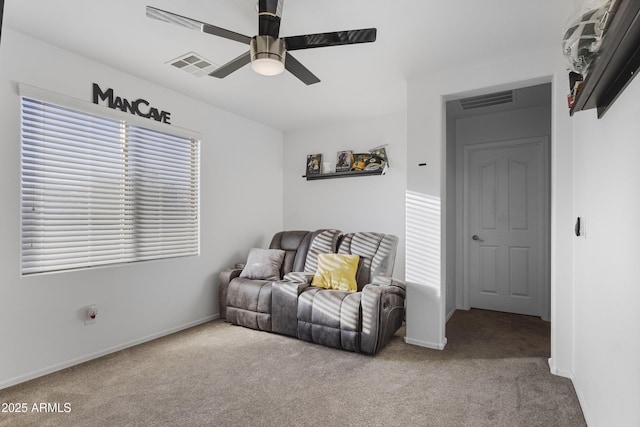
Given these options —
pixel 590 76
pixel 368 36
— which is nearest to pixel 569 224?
pixel 590 76

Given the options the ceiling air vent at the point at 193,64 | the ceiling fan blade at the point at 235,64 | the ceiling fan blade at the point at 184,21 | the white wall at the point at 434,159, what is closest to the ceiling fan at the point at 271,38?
the ceiling fan blade at the point at 184,21

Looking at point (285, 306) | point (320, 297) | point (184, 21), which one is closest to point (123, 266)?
point (285, 306)

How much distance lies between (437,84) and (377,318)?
216 cm

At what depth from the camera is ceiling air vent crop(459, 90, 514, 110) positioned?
11.7ft

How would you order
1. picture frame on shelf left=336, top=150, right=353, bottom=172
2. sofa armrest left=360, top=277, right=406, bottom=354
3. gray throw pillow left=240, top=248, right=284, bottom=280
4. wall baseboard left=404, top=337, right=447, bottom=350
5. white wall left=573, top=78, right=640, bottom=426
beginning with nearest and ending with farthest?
white wall left=573, top=78, right=640, bottom=426
sofa armrest left=360, top=277, right=406, bottom=354
wall baseboard left=404, top=337, right=447, bottom=350
gray throw pillow left=240, top=248, right=284, bottom=280
picture frame on shelf left=336, top=150, right=353, bottom=172

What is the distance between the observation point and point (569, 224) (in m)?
2.56

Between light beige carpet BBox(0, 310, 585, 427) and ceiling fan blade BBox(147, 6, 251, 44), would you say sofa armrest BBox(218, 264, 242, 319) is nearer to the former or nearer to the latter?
light beige carpet BBox(0, 310, 585, 427)

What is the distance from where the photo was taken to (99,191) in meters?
2.89

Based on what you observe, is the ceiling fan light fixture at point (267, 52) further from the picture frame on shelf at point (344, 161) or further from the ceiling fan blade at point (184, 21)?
the picture frame on shelf at point (344, 161)

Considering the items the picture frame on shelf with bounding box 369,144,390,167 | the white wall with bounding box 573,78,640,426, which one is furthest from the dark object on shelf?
the picture frame on shelf with bounding box 369,144,390,167

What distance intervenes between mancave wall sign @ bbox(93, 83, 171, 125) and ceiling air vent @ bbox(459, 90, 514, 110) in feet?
10.4

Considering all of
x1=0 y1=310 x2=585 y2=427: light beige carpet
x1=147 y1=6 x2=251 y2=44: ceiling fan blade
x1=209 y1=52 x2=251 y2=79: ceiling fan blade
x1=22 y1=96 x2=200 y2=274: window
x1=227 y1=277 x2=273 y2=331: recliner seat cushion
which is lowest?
x1=0 y1=310 x2=585 y2=427: light beige carpet

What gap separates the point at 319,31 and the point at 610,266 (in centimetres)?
220

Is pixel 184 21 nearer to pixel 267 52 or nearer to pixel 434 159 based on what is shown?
pixel 267 52
